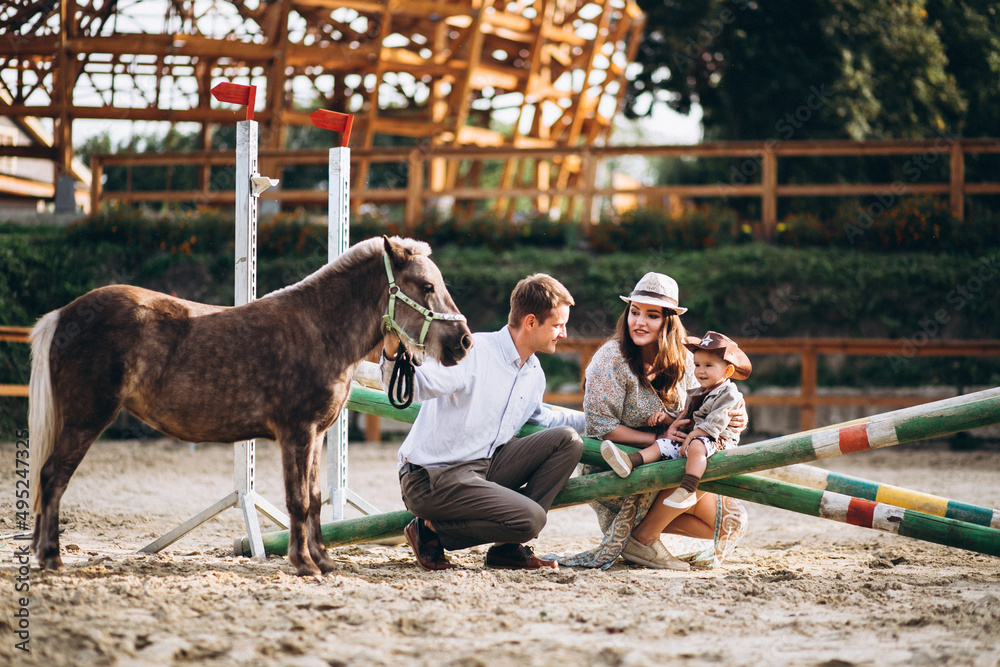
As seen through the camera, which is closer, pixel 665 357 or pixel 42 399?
pixel 42 399

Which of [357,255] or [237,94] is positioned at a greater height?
[237,94]

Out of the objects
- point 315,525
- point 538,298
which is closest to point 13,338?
point 315,525

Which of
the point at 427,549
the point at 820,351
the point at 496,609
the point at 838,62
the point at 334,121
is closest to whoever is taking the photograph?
the point at 496,609

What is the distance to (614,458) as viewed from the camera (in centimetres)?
403

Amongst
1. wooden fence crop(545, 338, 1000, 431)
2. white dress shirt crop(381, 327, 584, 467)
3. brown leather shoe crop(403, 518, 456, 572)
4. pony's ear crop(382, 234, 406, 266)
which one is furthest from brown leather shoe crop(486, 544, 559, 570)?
wooden fence crop(545, 338, 1000, 431)

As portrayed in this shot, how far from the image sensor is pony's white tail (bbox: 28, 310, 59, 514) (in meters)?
3.68

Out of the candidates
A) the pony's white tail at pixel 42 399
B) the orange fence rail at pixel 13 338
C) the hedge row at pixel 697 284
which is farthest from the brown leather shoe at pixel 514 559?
the hedge row at pixel 697 284

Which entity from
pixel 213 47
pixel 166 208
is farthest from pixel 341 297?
pixel 213 47

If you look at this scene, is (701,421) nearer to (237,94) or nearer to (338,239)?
(338,239)

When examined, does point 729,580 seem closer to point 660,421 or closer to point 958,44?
point 660,421

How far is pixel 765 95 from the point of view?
1446 cm

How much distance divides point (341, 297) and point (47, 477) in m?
1.50

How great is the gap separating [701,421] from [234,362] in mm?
2210

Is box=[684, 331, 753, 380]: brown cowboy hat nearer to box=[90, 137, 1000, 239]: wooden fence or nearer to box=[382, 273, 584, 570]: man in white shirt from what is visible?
box=[382, 273, 584, 570]: man in white shirt
